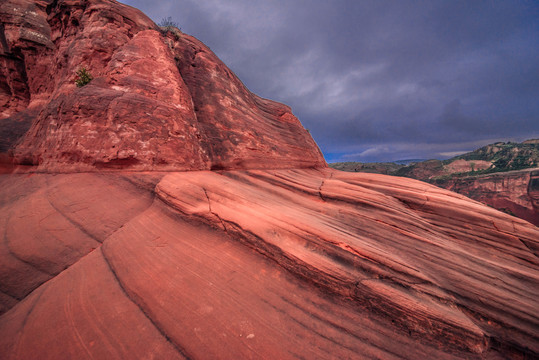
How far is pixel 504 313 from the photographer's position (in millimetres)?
2838

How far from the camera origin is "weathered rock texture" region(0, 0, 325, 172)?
190 inches

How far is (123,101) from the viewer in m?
4.97

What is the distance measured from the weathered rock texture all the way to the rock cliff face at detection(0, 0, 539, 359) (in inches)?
2.7

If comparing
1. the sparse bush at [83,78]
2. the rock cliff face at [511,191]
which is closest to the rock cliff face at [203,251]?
the sparse bush at [83,78]

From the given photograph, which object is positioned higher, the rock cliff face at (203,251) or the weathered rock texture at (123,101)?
the weathered rock texture at (123,101)

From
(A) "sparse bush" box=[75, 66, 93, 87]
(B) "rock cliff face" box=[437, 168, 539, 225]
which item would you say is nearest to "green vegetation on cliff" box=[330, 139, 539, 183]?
(B) "rock cliff face" box=[437, 168, 539, 225]

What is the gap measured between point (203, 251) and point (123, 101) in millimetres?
5179

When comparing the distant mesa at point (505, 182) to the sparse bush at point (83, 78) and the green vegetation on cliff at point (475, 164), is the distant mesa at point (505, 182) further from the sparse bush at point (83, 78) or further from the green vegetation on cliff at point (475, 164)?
the sparse bush at point (83, 78)

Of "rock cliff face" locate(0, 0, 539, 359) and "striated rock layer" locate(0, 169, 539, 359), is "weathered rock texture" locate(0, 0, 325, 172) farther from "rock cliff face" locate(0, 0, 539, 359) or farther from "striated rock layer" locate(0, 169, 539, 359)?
"striated rock layer" locate(0, 169, 539, 359)

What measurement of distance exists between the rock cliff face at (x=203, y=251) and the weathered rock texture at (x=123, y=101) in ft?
0.22

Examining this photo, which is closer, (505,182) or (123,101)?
(123,101)

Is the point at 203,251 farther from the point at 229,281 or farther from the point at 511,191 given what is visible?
the point at 511,191

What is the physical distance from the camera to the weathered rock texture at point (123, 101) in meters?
4.82

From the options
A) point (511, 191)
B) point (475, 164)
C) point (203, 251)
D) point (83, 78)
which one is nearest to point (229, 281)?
point (203, 251)
